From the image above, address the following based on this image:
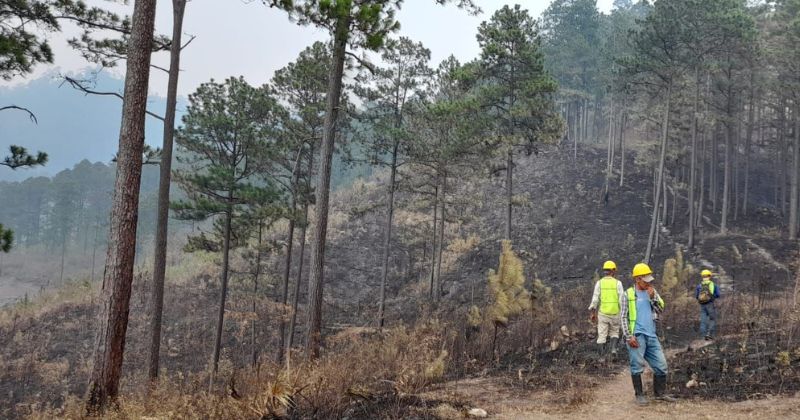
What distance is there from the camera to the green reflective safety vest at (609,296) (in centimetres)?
921

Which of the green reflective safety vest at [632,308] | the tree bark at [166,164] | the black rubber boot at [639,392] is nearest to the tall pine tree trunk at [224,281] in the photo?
the tree bark at [166,164]

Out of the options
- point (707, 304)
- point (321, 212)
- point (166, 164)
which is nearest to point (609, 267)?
point (707, 304)

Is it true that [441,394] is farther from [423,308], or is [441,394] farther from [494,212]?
[494,212]

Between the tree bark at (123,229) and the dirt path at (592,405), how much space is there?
430cm

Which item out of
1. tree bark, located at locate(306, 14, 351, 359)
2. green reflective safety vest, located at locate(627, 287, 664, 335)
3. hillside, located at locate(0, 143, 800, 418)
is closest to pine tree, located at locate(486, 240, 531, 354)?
hillside, located at locate(0, 143, 800, 418)

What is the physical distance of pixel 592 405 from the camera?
6.65m

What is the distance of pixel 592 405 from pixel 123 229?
686cm

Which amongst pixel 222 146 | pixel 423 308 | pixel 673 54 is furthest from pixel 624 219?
pixel 222 146

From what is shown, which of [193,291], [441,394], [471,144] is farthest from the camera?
[193,291]

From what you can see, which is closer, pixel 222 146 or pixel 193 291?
pixel 222 146

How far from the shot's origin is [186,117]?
1555 cm

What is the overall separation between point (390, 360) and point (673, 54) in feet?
69.7

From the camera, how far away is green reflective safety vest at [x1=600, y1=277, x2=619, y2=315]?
9.21 m

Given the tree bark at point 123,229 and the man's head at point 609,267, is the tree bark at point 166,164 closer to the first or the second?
the tree bark at point 123,229
